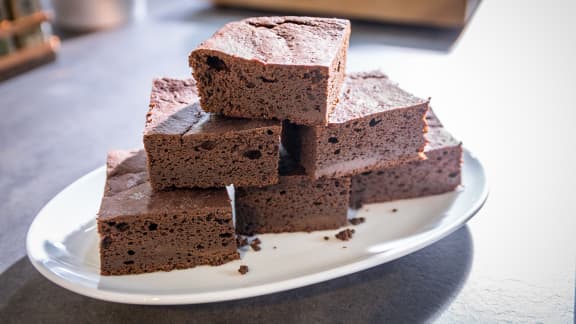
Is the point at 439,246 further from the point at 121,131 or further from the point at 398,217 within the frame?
the point at 121,131

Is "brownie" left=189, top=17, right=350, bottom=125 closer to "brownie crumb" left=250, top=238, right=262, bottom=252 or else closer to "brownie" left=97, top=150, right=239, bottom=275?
"brownie" left=97, top=150, right=239, bottom=275

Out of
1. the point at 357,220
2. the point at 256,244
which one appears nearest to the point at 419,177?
the point at 357,220

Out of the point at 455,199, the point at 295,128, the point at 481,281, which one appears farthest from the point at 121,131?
the point at 481,281

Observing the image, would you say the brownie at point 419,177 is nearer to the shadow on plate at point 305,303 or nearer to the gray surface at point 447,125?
A: the gray surface at point 447,125

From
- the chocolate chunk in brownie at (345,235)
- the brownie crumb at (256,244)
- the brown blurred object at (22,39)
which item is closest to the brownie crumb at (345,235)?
the chocolate chunk in brownie at (345,235)

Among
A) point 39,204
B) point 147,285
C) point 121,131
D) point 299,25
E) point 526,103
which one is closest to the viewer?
point 147,285

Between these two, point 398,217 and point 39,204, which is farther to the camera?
point 39,204

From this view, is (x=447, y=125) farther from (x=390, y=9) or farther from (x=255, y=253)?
(x=390, y=9)
